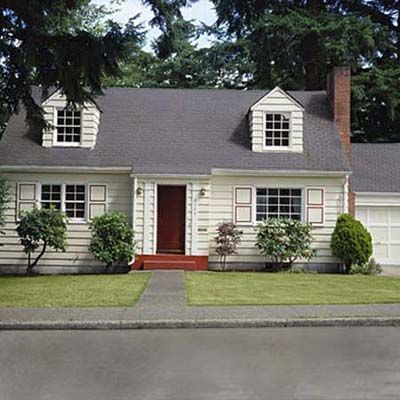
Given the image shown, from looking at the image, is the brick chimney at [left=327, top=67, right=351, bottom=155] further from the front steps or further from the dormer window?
the dormer window

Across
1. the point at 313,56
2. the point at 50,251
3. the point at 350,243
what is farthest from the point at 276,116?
the point at 313,56

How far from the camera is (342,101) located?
788 inches

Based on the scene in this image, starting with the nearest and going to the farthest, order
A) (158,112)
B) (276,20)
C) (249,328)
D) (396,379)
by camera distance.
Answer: (396,379), (249,328), (158,112), (276,20)

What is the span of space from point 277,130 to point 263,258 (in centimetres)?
422

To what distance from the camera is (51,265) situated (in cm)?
1812

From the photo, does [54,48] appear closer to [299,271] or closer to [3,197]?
[3,197]

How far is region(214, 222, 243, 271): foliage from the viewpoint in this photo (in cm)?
1773

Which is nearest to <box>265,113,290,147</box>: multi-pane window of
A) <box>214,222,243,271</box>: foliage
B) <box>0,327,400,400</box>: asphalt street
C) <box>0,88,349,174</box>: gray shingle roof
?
<box>0,88,349,174</box>: gray shingle roof

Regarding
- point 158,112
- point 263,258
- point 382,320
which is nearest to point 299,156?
point 263,258

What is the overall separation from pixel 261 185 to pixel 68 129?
6504 mm

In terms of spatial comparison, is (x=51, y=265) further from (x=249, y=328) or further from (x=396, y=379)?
(x=396, y=379)

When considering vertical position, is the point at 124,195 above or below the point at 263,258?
above

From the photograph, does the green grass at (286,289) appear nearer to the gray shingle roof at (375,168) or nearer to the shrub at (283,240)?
the shrub at (283,240)

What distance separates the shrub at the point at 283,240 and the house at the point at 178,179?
475mm
